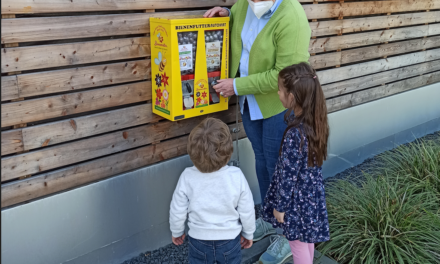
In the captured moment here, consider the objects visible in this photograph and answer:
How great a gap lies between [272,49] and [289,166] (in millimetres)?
840

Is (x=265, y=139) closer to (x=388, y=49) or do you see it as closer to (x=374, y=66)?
(x=374, y=66)

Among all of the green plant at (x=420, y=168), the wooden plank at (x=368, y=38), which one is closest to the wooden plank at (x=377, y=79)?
the wooden plank at (x=368, y=38)

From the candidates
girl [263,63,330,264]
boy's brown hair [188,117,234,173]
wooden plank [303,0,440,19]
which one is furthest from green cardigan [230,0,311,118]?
wooden plank [303,0,440,19]

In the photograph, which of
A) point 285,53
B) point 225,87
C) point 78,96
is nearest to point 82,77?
point 78,96

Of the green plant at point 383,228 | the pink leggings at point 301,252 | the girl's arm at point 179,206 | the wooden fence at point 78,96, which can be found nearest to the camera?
the girl's arm at point 179,206

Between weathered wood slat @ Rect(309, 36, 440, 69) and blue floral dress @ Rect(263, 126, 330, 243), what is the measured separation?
2.06 m

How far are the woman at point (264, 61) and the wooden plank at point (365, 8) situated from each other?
132 cm

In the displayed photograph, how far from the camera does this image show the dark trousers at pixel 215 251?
7.25ft

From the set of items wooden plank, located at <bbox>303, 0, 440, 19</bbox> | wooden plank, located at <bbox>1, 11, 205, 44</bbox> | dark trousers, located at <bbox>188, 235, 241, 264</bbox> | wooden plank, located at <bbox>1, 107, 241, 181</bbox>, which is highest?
wooden plank, located at <bbox>303, 0, 440, 19</bbox>

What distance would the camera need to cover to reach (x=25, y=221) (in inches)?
101

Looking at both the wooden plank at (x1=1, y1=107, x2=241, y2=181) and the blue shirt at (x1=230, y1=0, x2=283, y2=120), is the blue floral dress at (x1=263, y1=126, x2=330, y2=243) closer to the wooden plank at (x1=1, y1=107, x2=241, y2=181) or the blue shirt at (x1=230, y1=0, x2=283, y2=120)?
the blue shirt at (x1=230, y1=0, x2=283, y2=120)

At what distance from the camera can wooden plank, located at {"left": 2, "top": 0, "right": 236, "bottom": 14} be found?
2281 millimetres

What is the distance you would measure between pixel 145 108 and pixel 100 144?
413 mm

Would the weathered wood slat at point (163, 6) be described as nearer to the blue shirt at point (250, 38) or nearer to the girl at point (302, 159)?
the blue shirt at point (250, 38)
